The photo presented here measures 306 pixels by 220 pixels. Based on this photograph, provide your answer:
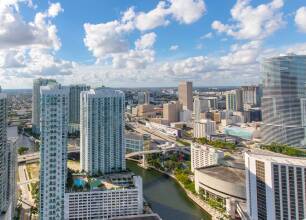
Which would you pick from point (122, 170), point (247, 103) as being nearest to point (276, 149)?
point (122, 170)

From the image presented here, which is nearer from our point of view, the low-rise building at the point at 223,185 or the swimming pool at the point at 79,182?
the swimming pool at the point at 79,182

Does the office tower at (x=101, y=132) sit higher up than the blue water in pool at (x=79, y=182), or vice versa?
the office tower at (x=101, y=132)

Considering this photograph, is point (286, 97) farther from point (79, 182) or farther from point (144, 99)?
point (144, 99)

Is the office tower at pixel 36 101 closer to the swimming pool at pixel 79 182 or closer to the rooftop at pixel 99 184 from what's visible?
the rooftop at pixel 99 184

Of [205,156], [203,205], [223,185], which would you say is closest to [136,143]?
[205,156]

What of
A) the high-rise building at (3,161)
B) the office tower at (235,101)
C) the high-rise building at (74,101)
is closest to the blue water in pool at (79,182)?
the high-rise building at (3,161)

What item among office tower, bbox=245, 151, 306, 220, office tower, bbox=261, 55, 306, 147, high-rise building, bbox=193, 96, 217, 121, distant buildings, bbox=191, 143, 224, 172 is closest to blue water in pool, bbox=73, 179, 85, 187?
office tower, bbox=245, 151, 306, 220
